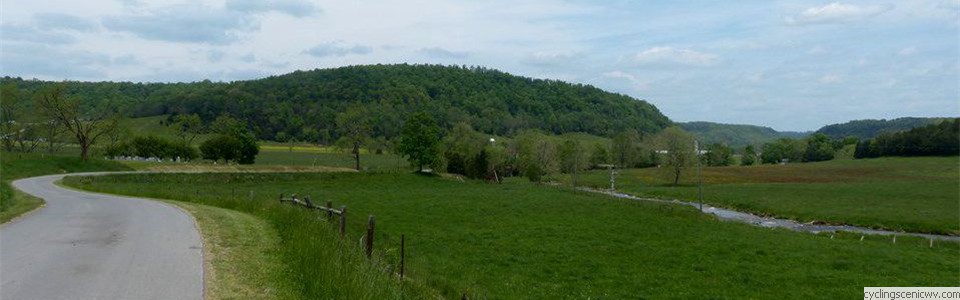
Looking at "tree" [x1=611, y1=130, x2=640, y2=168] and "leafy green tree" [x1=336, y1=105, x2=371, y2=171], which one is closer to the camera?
"leafy green tree" [x1=336, y1=105, x2=371, y2=171]

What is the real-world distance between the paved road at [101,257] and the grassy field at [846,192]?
1929 inches

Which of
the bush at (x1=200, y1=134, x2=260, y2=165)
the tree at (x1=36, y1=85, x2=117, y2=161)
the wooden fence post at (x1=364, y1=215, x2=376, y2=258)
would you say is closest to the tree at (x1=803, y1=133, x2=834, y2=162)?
the bush at (x1=200, y1=134, x2=260, y2=165)

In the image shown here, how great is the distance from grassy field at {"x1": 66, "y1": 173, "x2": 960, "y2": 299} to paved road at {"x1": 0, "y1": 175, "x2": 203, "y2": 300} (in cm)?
223

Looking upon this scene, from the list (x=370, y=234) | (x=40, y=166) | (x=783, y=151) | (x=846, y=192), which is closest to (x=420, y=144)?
(x=40, y=166)

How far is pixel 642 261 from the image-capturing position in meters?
27.5

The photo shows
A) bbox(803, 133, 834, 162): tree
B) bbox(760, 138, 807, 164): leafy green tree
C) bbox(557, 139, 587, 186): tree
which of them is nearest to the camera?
bbox(557, 139, 587, 186): tree

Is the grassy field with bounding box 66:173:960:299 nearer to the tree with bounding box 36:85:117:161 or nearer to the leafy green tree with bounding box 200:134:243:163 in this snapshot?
the tree with bounding box 36:85:117:161

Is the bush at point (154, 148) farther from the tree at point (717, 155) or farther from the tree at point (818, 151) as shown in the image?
the tree at point (818, 151)

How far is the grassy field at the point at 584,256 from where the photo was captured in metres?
17.1

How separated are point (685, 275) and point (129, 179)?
58.8m

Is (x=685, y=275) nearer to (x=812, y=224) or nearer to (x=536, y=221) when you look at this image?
(x=536, y=221)

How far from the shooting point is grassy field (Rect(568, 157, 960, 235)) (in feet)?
173

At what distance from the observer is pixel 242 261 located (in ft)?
46.6

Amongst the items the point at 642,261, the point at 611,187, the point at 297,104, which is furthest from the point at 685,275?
the point at 297,104
